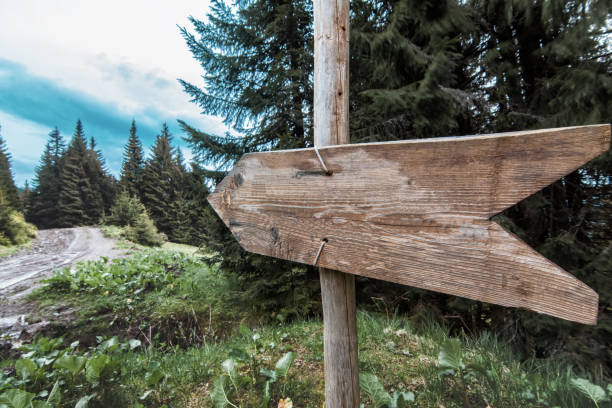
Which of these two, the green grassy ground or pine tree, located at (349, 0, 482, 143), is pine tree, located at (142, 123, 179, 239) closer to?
the green grassy ground

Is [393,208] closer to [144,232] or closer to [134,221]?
[144,232]

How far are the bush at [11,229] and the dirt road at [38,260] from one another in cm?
31

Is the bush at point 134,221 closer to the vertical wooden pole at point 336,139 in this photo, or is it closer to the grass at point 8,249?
the grass at point 8,249

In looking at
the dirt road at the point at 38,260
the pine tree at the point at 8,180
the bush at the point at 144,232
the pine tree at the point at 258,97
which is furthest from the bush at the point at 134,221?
the pine tree at the point at 258,97

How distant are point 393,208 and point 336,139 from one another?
436mm

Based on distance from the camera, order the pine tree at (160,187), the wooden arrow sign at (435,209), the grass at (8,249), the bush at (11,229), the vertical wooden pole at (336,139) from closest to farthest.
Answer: the wooden arrow sign at (435,209) < the vertical wooden pole at (336,139) < the grass at (8,249) < the bush at (11,229) < the pine tree at (160,187)

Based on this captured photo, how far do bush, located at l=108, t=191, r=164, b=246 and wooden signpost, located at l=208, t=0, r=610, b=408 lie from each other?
1164 cm

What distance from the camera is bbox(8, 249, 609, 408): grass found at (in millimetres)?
1495

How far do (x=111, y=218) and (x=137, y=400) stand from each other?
41.1ft

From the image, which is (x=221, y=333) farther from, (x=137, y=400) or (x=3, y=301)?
(x=3, y=301)

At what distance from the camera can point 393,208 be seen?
68cm

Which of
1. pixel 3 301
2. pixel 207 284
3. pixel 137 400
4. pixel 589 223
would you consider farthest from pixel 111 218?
pixel 589 223

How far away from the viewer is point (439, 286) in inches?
25.3

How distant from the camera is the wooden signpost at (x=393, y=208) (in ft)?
1.64
